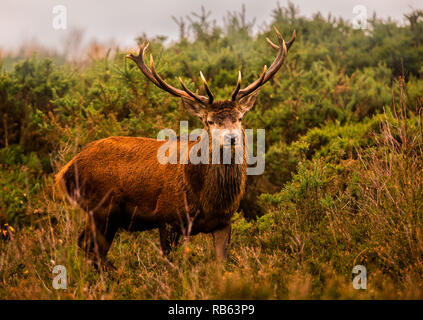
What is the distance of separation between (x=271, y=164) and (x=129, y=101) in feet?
9.08

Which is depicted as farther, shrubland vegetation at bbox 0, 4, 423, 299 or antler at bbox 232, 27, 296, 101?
antler at bbox 232, 27, 296, 101

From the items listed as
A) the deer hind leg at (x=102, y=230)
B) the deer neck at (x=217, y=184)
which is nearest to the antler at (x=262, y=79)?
the deer neck at (x=217, y=184)

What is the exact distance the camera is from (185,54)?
10.7 metres

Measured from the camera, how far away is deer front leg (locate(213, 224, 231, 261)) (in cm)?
486

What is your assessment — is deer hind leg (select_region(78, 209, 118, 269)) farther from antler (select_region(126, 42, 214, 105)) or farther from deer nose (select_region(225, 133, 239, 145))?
deer nose (select_region(225, 133, 239, 145))

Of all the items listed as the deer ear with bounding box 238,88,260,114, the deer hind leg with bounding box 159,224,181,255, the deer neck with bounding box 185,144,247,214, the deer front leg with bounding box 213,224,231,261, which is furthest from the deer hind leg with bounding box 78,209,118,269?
the deer ear with bounding box 238,88,260,114

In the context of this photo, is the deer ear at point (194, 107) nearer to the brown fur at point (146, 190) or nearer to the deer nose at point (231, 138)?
A: the brown fur at point (146, 190)

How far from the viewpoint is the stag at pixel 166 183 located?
189 inches

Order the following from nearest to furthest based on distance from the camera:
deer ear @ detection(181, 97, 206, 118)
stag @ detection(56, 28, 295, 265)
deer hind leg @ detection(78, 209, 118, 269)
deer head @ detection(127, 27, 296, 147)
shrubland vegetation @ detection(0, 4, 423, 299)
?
1. shrubland vegetation @ detection(0, 4, 423, 299)
2. deer head @ detection(127, 27, 296, 147)
3. stag @ detection(56, 28, 295, 265)
4. deer ear @ detection(181, 97, 206, 118)
5. deer hind leg @ detection(78, 209, 118, 269)

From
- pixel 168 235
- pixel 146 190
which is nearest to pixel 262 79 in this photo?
pixel 146 190

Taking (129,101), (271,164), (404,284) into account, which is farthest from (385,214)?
(129,101)

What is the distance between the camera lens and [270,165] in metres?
7.11

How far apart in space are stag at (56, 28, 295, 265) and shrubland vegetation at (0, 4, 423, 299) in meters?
0.31

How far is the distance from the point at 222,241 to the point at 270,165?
8.22 ft
